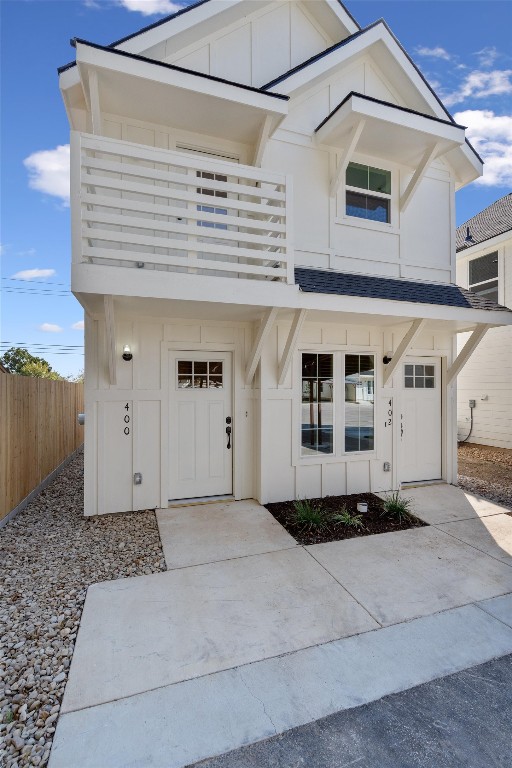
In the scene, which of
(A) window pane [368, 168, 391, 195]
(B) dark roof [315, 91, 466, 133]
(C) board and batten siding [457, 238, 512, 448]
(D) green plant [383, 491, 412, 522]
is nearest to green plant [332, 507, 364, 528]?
(D) green plant [383, 491, 412, 522]

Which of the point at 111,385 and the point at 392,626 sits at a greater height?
the point at 111,385

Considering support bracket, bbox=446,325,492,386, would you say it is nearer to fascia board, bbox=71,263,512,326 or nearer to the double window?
fascia board, bbox=71,263,512,326

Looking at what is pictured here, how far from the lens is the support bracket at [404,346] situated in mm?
5451

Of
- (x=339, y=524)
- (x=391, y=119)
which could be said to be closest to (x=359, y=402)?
(x=339, y=524)

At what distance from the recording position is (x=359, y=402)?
611 centimetres

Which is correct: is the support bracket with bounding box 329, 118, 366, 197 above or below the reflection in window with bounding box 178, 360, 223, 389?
above

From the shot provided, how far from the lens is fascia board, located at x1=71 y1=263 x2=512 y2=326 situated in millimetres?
3715

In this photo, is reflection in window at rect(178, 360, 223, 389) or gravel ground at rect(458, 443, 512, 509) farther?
gravel ground at rect(458, 443, 512, 509)

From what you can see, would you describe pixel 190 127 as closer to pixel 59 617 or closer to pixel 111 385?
pixel 111 385

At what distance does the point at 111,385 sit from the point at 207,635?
336 cm

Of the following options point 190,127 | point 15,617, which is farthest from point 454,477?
point 190,127

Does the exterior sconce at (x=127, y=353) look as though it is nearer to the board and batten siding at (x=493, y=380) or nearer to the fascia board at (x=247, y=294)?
the fascia board at (x=247, y=294)

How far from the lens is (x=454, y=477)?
6.71m

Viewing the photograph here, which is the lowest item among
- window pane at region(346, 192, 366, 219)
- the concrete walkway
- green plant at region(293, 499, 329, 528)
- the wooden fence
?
the concrete walkway
